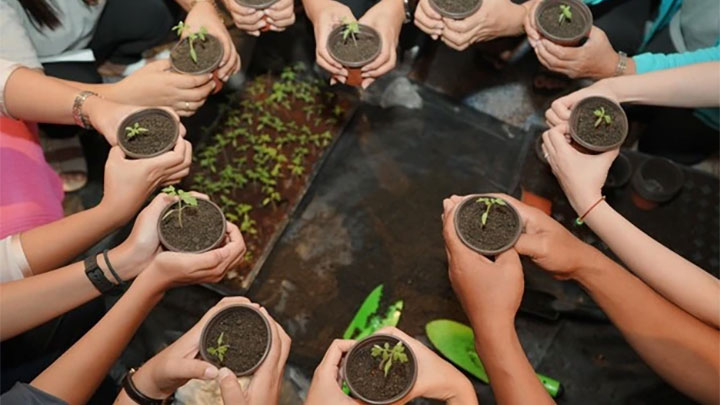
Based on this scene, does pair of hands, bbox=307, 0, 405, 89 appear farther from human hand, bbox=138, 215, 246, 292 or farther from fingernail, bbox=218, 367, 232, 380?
fingernail, bbox=218, 367, 232, 380

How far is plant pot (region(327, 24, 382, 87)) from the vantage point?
218 centimetres

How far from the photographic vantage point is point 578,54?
2.19 meters

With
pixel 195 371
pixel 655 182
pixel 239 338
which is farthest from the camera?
pixel 655 182

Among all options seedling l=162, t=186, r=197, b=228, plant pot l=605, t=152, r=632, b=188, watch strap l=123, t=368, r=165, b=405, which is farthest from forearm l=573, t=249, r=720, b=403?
watch strap l=123, t=368, r=165, b=405

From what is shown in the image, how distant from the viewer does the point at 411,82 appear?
304 cm

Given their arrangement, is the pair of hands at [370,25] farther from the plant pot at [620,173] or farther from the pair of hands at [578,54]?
the plant pot at [620,173]

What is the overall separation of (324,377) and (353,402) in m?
0.10

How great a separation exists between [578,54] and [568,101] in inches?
10.4

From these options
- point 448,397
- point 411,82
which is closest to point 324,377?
point 448,397

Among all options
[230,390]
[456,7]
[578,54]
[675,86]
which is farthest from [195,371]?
[675,86]

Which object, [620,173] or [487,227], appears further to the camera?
[620,173]

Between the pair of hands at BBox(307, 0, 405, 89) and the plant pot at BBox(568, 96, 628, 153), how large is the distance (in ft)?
2.27

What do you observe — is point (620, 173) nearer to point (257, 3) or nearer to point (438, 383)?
point (438, 383)

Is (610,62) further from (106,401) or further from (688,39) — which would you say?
(106,401)
